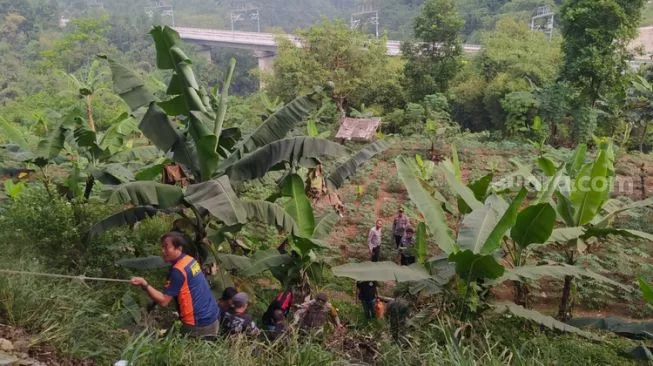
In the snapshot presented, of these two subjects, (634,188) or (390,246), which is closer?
(390,246)

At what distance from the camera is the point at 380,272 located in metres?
4.68

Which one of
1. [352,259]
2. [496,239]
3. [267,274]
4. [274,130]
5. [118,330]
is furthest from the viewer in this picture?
[352,259]

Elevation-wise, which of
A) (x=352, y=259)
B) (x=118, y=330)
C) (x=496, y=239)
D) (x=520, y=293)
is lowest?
(x=352, y=259)

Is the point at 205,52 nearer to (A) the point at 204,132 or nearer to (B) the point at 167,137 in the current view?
(B) the point at 167,137

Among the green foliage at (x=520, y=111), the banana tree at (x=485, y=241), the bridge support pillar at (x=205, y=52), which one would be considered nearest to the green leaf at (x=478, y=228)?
the banana tree at (x=485, y=241)

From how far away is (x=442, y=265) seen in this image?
518 centimetres

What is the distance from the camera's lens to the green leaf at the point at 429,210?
4.89 m

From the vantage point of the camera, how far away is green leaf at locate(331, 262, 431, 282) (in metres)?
4.58

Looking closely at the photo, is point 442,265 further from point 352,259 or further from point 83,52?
point 83,52

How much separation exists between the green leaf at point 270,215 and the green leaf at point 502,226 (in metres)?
1.81

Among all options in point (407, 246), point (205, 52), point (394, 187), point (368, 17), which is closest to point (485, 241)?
point (407, 246)

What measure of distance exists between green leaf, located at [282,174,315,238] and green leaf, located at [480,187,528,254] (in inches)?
74.0

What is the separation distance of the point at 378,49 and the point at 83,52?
23.7 meters

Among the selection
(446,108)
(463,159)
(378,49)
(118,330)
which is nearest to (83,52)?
(378,49)
